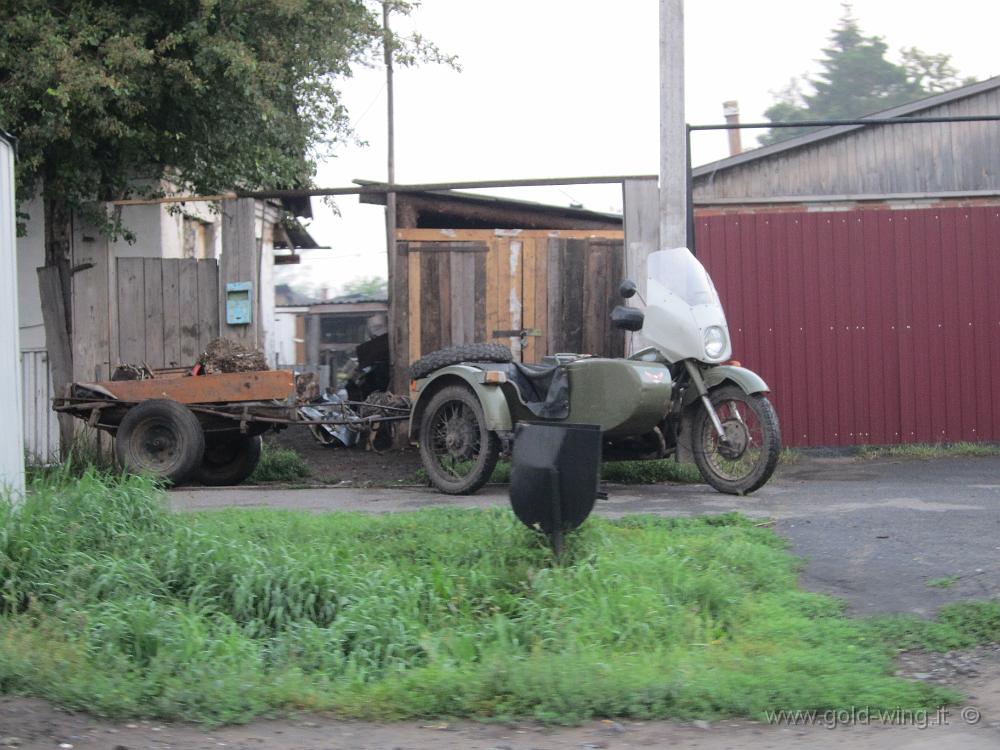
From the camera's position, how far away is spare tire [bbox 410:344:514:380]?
28.9 feet

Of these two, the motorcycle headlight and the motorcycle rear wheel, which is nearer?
the motorcycle headlight

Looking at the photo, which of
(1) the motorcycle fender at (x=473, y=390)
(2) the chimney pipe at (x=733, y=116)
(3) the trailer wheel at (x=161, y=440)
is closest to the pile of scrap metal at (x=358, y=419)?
(1) the motorcycle fender at (x=473, y=390)

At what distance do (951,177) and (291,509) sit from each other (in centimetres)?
1184

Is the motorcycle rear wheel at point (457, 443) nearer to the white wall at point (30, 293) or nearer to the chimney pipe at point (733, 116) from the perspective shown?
the white wall at point (30, 293)

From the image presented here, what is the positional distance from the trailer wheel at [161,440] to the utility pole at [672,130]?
4.51m

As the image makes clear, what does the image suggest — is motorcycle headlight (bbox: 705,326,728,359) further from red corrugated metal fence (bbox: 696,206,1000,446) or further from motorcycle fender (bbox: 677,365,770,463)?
red corrugated metal fence (bbox: 696,206,1000,446)

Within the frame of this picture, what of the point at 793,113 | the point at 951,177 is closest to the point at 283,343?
the point at 951,177

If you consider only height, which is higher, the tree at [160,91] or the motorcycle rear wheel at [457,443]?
the tree at [160,91]

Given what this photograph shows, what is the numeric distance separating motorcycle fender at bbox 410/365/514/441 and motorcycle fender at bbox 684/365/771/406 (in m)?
1.42

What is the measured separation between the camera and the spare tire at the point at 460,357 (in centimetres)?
880

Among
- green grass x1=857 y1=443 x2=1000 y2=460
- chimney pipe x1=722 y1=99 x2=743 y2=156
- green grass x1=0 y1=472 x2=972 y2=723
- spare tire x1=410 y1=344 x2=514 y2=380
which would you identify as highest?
chimney pipe x1=722 y1=99 x2=743 y2=156

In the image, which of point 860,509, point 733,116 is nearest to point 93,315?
point 860,509

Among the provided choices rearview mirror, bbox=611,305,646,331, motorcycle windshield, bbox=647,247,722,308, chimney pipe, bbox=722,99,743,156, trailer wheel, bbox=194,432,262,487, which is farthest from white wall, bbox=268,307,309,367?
rearview mirror, bbox=611,305,646,331

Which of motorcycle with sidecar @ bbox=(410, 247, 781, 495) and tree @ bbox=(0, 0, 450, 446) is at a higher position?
tree @ bbox=(0, 0, 450, 446)
